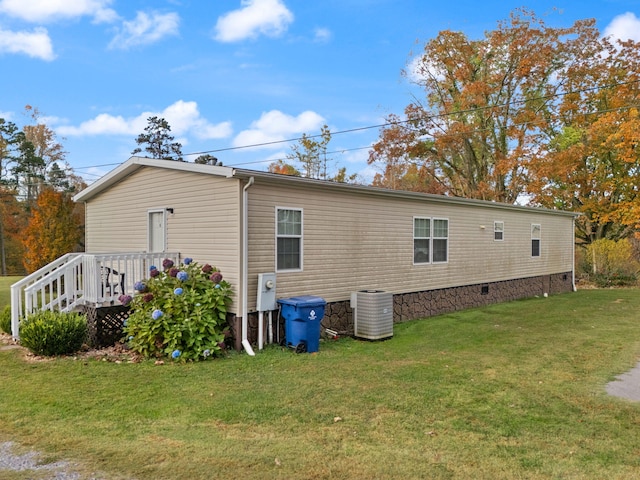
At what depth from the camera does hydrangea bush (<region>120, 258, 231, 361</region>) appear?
6359 millimetres

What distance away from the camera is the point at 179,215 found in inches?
316

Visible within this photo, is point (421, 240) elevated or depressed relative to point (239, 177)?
depressed

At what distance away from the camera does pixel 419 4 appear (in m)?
13.7

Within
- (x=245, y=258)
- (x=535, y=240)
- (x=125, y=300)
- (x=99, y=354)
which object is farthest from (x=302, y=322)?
(x=535, y=240)

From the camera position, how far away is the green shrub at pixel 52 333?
20.6ft

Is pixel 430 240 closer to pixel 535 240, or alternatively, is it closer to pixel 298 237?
pixel 298 237

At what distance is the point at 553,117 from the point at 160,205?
1871 cm

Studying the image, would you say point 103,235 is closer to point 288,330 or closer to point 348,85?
point 288,330

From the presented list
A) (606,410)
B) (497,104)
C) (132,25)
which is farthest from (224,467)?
(497,104)

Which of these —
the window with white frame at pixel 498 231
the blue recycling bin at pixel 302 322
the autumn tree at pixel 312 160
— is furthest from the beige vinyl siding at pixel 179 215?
the autumn tree at pixel 312 160

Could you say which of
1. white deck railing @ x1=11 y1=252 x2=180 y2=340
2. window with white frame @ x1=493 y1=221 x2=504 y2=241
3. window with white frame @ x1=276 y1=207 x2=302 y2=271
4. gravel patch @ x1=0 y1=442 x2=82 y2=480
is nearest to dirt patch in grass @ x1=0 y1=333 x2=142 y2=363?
white deck railing @ x1=11 y1=252 x2=180 y2=340

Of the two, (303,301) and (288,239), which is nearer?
(303,301)

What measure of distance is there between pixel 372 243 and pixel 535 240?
761cm

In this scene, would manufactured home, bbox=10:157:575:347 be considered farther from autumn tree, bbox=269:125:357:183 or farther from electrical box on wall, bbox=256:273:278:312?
autumn tree, bbox=269:125:357:183
